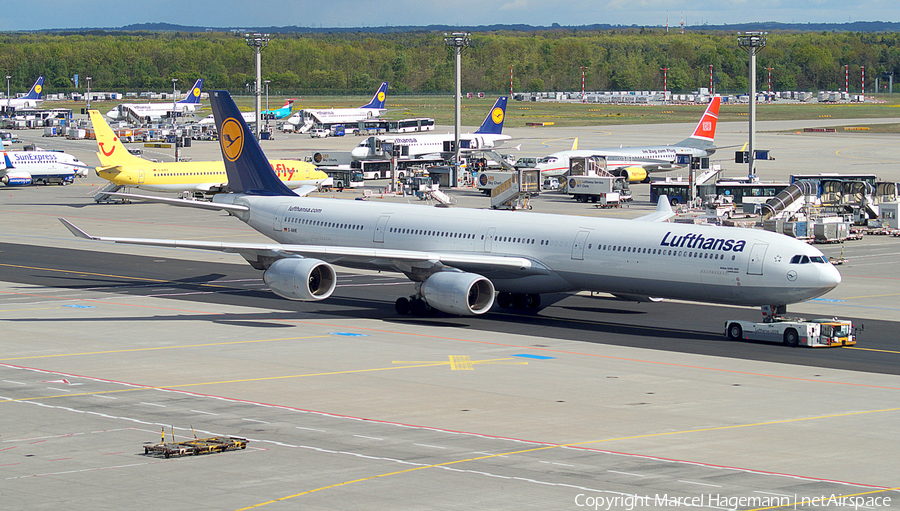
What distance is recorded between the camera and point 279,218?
49688 mm

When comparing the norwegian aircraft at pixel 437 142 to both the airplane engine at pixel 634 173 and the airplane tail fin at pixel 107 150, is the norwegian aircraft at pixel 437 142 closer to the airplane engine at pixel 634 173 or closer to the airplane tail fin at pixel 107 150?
the airplane engine at pixel 634 173

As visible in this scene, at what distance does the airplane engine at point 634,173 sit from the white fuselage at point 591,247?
56.1m

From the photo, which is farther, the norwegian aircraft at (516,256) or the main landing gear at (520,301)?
the main landing gear at (520,301)

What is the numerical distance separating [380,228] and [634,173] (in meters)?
59.3

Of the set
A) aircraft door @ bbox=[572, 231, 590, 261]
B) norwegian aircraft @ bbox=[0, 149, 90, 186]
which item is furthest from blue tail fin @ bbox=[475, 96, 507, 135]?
aircraft door @ bbox=[572, 231, 590, 261]

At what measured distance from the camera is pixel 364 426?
25547 millimetres

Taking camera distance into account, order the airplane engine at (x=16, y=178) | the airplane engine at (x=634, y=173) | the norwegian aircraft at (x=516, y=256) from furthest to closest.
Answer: the airplane engine at (x=16, y=178) → the airplane engine at (x=634, y=173) → the norwegian aircraft at (x=516, y=256)

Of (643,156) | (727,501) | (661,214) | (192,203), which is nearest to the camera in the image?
(727,501)

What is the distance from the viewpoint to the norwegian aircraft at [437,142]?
119 m

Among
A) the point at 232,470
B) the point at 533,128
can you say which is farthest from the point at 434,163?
the point at 232,470

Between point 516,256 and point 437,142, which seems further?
point 437,142

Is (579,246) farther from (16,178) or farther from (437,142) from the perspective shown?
(437,142)

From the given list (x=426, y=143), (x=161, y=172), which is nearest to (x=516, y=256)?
(x=161, y=172)

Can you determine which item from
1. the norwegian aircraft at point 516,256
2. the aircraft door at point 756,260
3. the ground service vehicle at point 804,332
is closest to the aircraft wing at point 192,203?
the norwegian aircraft at point 516,256
